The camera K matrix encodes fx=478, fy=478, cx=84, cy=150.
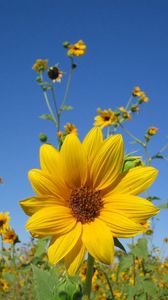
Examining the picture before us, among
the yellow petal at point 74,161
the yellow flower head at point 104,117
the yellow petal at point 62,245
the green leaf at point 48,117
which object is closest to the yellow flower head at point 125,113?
the yellow flower head at point 104,117

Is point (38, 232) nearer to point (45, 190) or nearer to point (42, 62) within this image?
point (45, 190)

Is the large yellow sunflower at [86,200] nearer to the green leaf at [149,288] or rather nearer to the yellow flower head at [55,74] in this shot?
the green leaf at [149,288]

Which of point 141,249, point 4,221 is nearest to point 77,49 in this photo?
point 4,221

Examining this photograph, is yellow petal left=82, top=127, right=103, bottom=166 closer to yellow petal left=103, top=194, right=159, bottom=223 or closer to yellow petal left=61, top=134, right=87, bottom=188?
yellow petal left=61, top=134, right=87, bottom=188

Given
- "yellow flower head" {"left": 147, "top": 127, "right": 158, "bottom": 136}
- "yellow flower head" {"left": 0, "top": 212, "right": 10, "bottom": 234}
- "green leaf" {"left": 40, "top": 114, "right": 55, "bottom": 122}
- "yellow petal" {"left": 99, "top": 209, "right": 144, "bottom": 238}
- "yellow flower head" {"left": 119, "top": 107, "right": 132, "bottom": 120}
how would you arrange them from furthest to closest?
"yellow flower head" {"left": 119, "top": 107, "right": 132, "bottom": 120} < "yellow flower head" {"left": 0, "top": 212, "right": 10, "bottom": 234} < "yellow flower head" {"left": 147, "top": 127, "right": 158, "bottom": 136} < "green leaf" {"left": 40, "top": 114, "right": 55, "bottom": 122} < "yellow petal" {"left": 99, "top": 209, "right": 144, "bottom": 238}

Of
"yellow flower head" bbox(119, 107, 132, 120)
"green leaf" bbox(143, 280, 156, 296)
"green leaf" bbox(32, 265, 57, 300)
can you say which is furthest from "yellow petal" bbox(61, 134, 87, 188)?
"yellow flower head" bbox(119, 107, 132, 120)

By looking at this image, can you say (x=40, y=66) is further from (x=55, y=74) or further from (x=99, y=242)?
(x=99, y=242)
